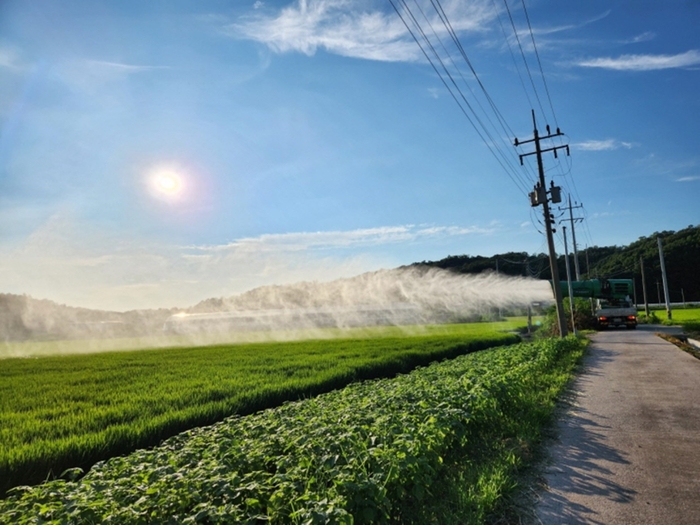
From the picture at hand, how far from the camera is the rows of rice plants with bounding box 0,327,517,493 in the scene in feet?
19.2

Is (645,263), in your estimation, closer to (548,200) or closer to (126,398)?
(548,200)

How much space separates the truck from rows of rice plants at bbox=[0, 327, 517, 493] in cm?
2032

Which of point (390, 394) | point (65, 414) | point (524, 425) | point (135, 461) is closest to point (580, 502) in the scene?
point (524, 425)

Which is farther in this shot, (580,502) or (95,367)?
(95,367)

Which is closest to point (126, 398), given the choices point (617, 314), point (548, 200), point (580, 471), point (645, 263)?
point (580, 471)

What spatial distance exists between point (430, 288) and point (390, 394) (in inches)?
1459

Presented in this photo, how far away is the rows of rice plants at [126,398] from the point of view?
19.2 feet

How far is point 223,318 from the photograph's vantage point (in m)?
43.2

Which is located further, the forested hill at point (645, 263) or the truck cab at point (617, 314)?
the forested hill at point (645, 263)

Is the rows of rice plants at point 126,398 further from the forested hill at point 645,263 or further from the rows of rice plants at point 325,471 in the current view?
the forested hill at point 645,263

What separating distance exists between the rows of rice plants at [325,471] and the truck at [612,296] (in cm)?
2774

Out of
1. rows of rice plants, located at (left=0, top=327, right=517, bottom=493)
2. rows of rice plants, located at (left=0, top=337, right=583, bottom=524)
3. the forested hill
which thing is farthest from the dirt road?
the forested hill

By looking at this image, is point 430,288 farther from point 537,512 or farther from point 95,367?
point 537,512

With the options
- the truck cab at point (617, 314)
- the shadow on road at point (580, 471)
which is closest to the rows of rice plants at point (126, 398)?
the shadow on road at point (580, 471)
